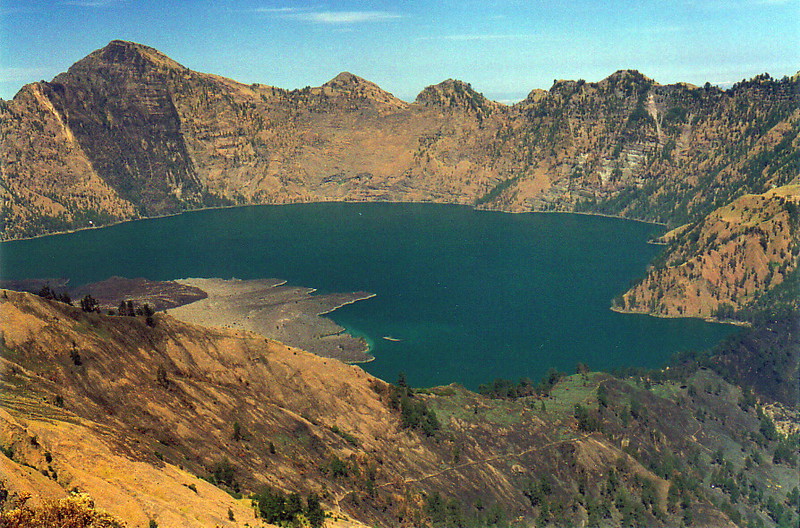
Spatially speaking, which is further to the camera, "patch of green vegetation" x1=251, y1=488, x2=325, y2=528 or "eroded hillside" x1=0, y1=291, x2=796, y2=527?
"patch of green vegetation" x1=251, y1=488, x2=325, y2=528

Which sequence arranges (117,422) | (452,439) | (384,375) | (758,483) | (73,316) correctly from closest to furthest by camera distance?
1. (117,422)
2. (73,316)
3. (452,439)
4. (758,483)
5. (384,375)

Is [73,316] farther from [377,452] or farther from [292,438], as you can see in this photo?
[377,452]

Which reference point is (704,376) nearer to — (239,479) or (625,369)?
(625,369)

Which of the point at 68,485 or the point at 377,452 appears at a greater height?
the point at 68,485

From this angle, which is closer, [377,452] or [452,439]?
[377,452]

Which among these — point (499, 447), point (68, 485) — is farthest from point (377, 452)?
point (68, 485)

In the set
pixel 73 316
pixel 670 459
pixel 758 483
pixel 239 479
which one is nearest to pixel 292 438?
pixel 239 479

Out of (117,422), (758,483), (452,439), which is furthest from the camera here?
(758,483)

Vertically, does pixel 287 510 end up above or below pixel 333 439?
above

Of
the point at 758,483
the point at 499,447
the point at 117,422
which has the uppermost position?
the point at 117,422

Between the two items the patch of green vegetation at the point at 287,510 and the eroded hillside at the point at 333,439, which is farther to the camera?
the patch of green vegetation at the point at 287,510

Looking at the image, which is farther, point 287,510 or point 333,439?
point 333,439
